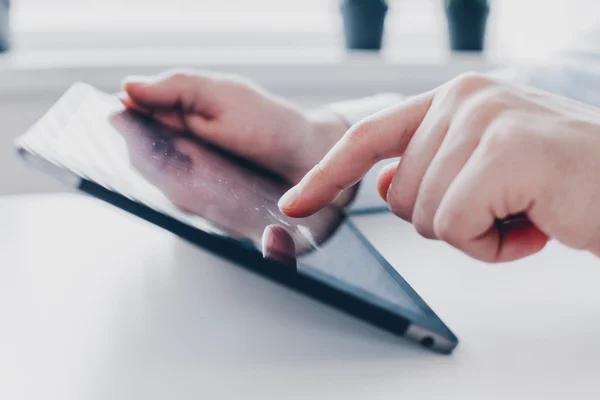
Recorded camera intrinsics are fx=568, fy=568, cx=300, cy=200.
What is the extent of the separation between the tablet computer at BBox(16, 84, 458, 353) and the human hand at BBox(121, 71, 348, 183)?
0.45ft

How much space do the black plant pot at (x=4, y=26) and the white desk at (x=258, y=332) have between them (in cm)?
75

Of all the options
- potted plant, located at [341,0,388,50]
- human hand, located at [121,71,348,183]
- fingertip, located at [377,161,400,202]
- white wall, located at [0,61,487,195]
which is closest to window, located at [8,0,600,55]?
potted plant, located at [341,0,388,50]

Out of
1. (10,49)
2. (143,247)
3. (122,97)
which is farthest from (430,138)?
(10,49)

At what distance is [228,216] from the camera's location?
0.33 meters

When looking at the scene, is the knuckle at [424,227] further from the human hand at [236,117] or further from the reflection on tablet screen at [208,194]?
the human hand at [236,117]

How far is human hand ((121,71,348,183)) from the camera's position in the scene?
0.61 metres

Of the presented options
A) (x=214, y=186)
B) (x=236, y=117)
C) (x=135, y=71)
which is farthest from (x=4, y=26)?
(x=214, y=186)

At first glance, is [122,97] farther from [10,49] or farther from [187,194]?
[10,49]

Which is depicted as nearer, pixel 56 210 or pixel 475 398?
pixel 475 398

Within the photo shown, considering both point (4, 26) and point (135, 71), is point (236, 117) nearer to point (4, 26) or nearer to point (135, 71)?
point (135, 71)

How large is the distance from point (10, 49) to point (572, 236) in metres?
1.11

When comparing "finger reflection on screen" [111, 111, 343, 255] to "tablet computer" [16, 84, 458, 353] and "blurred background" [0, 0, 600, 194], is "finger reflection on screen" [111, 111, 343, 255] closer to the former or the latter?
"tablet computer" [16, 84, 458, 353]

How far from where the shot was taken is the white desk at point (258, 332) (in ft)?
0.90

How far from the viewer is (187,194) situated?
341mm
